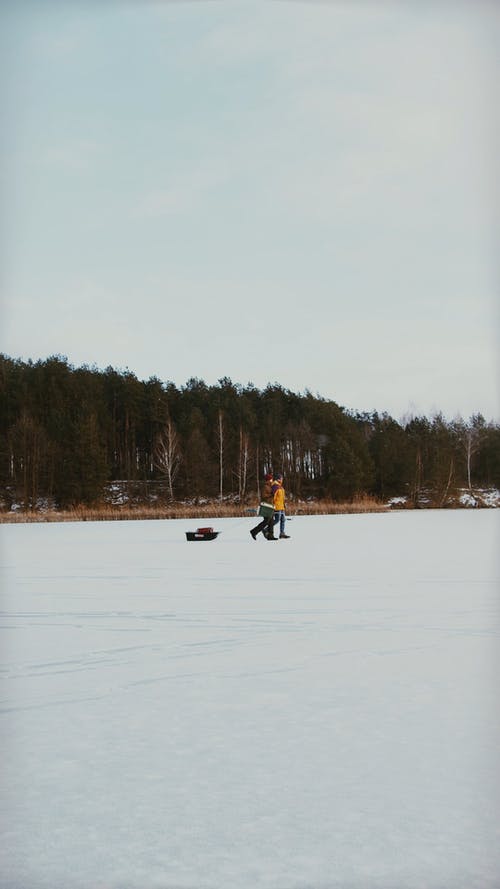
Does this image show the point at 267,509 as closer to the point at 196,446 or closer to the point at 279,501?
the point at 279,501

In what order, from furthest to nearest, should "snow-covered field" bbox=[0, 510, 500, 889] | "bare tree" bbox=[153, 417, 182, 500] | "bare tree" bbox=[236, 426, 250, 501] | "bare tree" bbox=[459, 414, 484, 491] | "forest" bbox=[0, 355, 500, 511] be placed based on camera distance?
"bare tree" bbox=[459, 414, 484, 491], "bare tree" bbox=[236, 426, 250, 501], "forest" bbox=[0, 355, 500, 511], "bare tree" bbox=[153, 417, 182, 500], "snow-covered field" bbox=[0, 510, 500, 889]

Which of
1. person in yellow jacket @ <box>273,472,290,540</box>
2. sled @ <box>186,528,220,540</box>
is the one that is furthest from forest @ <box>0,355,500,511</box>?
sled @ <box>186,528,220,540</box>

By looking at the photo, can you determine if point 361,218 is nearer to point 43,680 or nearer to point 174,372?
point 43,680

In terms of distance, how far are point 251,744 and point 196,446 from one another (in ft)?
137

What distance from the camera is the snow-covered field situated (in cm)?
185

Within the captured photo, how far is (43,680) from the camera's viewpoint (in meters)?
3.64

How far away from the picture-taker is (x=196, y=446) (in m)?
44.3

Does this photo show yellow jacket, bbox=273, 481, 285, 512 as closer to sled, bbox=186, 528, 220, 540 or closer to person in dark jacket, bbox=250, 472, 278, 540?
person in dark jacket, bbox=250, 472, 278, 540

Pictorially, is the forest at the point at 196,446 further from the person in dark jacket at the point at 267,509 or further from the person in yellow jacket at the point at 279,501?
the person in dark jacket at the point at 267,509

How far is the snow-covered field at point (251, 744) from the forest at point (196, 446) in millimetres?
36045

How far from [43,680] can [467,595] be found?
3821mm

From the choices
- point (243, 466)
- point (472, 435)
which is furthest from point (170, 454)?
point (472, 435)

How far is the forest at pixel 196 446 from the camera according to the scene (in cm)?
4238

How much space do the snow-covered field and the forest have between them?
36.0 m
